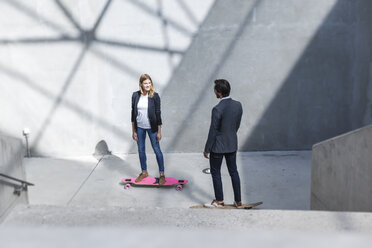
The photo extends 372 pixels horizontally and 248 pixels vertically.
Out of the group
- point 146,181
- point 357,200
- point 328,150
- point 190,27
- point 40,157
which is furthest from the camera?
point 40,157

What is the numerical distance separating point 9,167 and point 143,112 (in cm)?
223

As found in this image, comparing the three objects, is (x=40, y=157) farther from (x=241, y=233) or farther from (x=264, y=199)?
(x=241, y=233)

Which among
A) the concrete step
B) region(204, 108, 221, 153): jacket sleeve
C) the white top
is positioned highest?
the white top

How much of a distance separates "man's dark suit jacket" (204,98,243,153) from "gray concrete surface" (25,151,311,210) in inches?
46.9

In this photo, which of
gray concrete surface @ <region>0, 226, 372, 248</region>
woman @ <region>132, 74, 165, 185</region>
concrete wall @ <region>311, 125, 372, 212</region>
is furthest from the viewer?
woman @ <region>132, 74, 165, 185</region>

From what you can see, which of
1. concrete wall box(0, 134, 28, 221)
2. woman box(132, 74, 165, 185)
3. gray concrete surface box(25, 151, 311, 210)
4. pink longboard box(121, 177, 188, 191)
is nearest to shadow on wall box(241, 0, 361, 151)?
gray concrete surface box(25, 151, 311, 210)

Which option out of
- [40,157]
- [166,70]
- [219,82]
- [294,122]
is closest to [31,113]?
[40,157]

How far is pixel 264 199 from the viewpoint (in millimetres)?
5531

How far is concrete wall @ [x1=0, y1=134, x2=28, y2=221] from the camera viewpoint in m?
3.67

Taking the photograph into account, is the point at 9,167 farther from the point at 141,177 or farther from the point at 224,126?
the point at 141,177

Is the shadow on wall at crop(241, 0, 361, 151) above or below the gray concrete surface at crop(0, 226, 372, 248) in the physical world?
above

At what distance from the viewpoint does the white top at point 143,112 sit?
5.60 m

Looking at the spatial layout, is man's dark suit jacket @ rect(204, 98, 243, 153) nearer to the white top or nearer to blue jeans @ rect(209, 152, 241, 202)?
blue jeans @ rect(209, 152, 241, 202)

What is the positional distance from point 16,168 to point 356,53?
20.3ft
